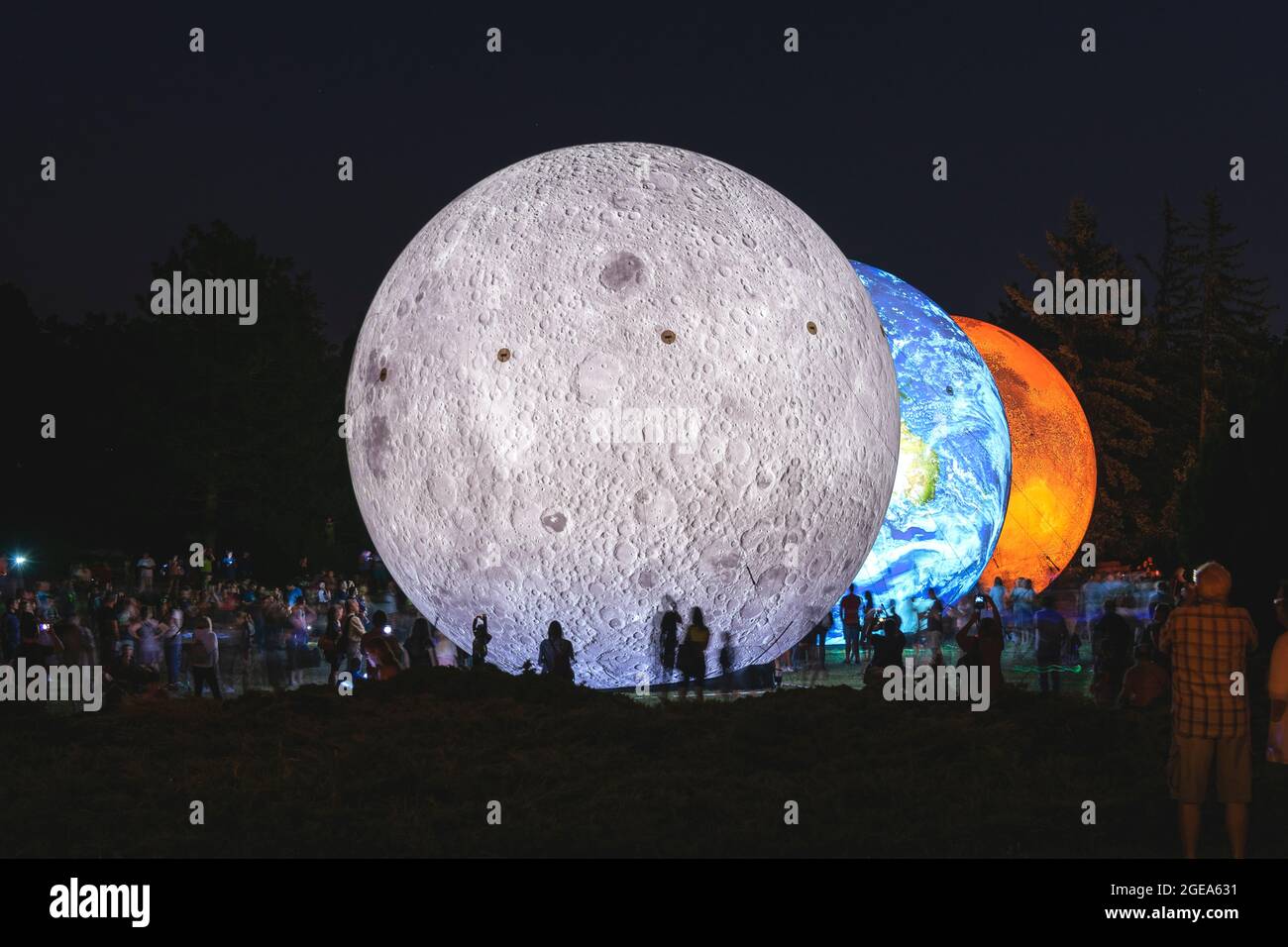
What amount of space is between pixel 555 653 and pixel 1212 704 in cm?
750

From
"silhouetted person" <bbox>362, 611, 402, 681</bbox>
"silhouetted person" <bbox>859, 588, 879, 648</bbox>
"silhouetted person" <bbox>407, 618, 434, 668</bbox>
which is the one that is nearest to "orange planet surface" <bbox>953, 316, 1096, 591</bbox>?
"silhouetted person" <bbox>859, 588, 879, 648</bbox>

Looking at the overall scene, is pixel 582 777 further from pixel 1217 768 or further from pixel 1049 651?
pixel 1049 651

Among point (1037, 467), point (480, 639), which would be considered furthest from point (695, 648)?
point (1037, 467)

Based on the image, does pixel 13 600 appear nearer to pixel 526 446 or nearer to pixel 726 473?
pixel 526 446

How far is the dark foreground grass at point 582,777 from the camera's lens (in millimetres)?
10047

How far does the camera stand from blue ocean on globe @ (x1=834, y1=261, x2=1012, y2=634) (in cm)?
2111

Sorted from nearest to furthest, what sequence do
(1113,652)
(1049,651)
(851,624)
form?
1. (1113,652)
2. (1049,651)
3. (851,624)

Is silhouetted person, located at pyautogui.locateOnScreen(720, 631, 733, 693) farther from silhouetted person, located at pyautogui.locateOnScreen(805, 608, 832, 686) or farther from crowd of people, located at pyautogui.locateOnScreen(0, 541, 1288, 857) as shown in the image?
silhouetted person, located at pyautogui.locateOnScreen(805, 608, 832, 686)

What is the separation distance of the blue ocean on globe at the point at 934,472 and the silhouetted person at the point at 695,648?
19.8 ft

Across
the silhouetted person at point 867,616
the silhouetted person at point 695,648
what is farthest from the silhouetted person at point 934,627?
the silhouetted person at point 695,648

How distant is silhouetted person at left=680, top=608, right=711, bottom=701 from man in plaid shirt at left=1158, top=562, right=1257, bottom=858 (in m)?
6.56

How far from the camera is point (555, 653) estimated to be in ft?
49.6

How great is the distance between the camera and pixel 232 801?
11.0 m

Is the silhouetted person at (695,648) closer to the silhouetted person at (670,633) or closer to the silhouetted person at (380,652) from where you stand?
the silhouetted person at (670,633)
